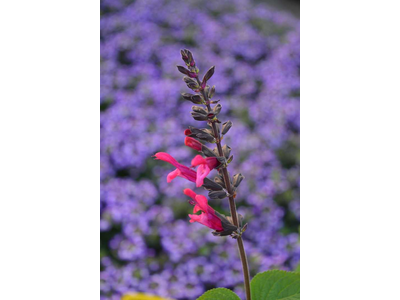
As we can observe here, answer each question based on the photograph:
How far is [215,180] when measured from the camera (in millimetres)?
937

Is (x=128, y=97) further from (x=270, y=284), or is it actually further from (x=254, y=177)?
(x=270, y=284)

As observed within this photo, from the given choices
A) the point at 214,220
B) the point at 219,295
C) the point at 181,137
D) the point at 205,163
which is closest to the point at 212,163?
the point at 205,163

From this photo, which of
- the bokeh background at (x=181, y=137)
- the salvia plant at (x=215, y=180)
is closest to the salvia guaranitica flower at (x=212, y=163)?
the salvia plant at (x=215, y=180)

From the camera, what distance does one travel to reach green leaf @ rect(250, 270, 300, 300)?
98 cm

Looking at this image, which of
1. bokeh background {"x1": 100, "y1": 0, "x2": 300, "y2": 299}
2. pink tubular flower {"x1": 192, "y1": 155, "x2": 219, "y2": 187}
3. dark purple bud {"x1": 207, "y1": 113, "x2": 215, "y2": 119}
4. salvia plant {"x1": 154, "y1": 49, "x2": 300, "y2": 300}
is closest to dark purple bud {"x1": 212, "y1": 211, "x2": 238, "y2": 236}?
salvia plant {"x1": 154, "y1": 49, "x2": 300, "y2": 300}

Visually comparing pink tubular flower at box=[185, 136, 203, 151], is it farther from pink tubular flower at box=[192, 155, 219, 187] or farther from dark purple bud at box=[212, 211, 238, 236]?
dark purple bud at box=[212, 211, 238, 236]

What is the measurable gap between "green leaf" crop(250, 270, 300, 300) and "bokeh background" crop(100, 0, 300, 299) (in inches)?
27.9

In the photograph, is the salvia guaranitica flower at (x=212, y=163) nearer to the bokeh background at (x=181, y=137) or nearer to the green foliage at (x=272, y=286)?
the green foliage at (x=272, y=286)

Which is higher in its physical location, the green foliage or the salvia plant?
the salvia plant

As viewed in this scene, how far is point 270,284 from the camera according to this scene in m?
0.98

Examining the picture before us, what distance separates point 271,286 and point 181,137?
1.12m

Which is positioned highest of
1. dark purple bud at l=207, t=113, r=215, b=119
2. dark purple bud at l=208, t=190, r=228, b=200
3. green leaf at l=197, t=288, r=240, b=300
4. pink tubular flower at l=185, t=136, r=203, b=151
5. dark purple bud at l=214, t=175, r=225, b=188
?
dark purple bud at l=207, t=113, r=215, b=119

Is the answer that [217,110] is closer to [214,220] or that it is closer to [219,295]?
[214,220]

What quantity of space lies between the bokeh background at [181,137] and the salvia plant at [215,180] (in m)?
0.73
